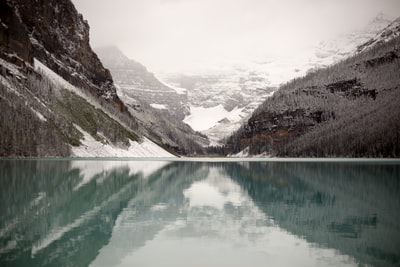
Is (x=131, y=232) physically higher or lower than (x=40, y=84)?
lower

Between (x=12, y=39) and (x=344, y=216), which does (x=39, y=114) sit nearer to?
(x=12, y=39)

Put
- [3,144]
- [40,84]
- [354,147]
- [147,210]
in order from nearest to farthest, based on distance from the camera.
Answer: [147,210] → [3,144] → [40,84] → [354,147]

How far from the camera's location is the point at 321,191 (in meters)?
43.0

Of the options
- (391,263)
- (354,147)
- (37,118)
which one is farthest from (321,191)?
(354,147)

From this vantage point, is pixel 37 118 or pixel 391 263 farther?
pixel 37 118

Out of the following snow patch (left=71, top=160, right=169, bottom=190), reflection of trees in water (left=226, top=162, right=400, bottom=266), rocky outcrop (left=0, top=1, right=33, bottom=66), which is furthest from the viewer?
rocky outcrop (left=0, top=1, right=33, bottom=66)

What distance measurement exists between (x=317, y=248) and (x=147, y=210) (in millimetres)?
14091

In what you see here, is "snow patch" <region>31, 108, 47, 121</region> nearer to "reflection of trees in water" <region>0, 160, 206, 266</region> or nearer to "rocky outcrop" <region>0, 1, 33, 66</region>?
"rocky outcrop" <region>0, 1, 33, 66</region>

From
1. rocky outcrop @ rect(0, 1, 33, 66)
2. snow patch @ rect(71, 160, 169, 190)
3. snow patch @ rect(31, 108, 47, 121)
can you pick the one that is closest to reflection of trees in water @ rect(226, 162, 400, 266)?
snow patch @ rect(71, 160, 169, 190)

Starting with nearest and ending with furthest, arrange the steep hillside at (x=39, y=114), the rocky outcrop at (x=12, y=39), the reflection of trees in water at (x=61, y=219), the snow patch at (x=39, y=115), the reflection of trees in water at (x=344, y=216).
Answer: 1. the reflection of trees in water at (x=61, y=219)
2. the reflection of trees in water at (x=344, y=216)
3. the steep hillside at (x=39, y=114)
4. the snow patch at (x=39, y=115)
5. the rocky outcrop at (x=12, y=39)

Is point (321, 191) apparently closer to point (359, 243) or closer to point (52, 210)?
point (359, 243)

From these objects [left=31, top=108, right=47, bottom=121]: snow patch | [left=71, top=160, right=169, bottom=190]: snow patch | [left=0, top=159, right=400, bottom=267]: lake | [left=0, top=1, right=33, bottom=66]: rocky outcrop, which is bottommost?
[left=0, top=159, right=400, bottom=267]: lake

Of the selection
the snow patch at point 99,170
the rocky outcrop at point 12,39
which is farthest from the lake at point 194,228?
the rocky outcrop at point 12,39

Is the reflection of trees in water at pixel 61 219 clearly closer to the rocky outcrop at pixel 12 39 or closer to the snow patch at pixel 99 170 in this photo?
the snow patch at pixel 99 170
